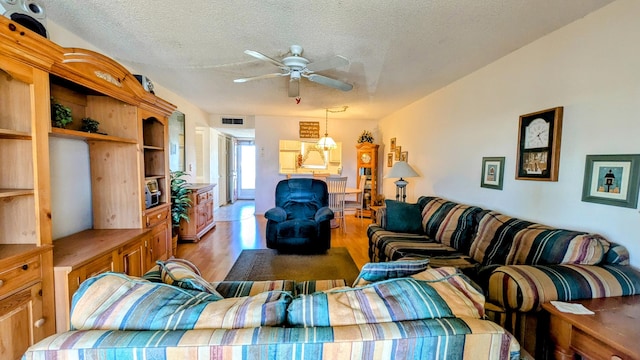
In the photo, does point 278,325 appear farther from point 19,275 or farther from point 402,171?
point 402,171

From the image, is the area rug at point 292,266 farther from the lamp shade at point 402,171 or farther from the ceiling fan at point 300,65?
the ceiling fan at point 300,65

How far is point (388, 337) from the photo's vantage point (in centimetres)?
72

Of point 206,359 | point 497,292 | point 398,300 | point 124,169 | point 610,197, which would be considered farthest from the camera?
point 124,169

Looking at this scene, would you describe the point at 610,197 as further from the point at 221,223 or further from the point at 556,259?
the point at 221,223

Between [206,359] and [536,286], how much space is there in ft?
5.07

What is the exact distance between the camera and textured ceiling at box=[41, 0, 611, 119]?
1.74 meters

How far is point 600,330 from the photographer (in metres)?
1.06

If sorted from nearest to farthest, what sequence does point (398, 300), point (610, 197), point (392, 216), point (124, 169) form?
point (398, 300)
point (610, 197)
point (124, 169)
point (392, 216)

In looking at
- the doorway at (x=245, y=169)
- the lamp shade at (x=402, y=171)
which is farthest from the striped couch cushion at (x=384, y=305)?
the doorway at (x=245, y=169)

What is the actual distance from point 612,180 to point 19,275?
342 cm

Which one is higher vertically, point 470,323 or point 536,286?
point 470,323

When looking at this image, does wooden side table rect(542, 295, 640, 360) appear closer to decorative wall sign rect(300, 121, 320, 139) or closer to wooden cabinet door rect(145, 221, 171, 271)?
wooden cabinet door rect(145, 221, 171, 271)

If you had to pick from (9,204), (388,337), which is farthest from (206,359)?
(9,204)

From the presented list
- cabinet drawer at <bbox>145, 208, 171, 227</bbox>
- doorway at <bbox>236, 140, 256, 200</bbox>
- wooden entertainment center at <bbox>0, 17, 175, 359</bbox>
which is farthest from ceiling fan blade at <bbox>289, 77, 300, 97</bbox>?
doorway at <bbox>236, 140, 256, 200</bbox>
